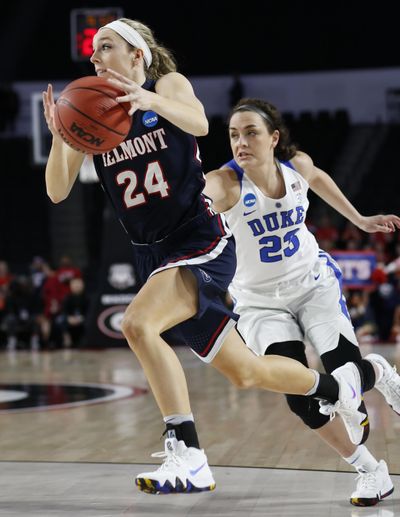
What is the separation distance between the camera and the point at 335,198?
14.3 feet

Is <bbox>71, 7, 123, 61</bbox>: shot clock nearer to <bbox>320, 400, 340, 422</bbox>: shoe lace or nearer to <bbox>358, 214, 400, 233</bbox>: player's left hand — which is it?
<bbox>358, 214, 400, 233</bbox>: player's left hand

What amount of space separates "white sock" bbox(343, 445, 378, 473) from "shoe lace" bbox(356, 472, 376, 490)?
31 millimetres

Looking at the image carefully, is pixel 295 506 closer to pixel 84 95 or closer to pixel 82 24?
pixel 84 95

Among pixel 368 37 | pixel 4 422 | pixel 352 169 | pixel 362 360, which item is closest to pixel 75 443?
pixel 4 422

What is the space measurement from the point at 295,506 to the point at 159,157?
1.47m

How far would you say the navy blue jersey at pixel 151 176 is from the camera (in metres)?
3.49

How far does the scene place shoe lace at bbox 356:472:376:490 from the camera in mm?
3658

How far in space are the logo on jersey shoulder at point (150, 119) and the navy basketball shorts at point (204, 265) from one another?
1.34 feet

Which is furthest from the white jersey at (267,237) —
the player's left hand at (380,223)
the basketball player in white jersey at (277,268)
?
the player's left hand at (380,223)

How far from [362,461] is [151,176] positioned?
1497mm

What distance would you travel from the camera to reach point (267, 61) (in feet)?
68.2

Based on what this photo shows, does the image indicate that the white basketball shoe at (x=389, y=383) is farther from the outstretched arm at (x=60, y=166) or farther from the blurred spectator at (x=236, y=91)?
the blurred spectator at (x=236, y=91)

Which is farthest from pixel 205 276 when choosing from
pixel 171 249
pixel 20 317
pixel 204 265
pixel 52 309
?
pixel 20 317

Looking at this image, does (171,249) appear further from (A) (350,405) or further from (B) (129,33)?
(A) (350,405)
